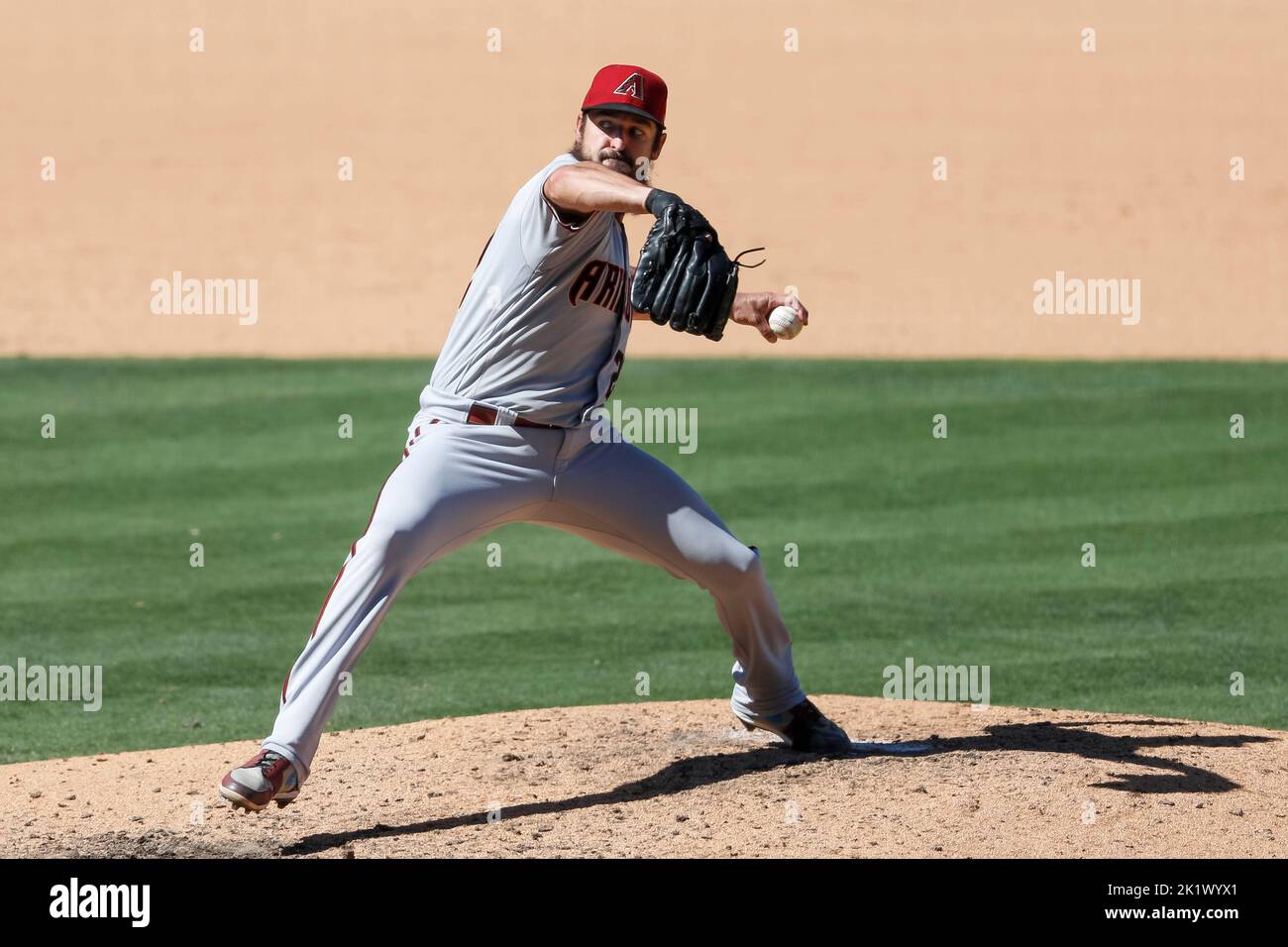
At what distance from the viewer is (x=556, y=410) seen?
15.2 ft

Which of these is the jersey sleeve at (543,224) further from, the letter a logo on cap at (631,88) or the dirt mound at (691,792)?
the dirt mound at (691,792)

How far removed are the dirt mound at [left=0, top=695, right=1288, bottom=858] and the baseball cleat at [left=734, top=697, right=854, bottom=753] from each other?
8cm

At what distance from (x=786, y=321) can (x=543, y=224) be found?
696 millimetres

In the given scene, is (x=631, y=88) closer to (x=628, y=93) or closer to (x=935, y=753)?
(x=628, y=93)

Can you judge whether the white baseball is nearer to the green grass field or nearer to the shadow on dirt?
the shadow on dirt

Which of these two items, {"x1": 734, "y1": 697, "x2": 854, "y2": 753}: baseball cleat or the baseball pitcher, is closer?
the baseball pitcher

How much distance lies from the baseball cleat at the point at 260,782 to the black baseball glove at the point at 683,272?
1.47 meters

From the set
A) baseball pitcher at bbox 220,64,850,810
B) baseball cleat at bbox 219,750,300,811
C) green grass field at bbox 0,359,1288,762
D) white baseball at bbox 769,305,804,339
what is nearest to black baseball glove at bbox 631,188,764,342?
baseball pitcher at bbox 220,64,850,810

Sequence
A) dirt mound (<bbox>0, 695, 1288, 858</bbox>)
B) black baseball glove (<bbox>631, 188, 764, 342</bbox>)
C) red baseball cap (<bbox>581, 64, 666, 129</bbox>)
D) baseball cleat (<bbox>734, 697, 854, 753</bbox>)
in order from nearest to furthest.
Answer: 1. black baseball glove (<bbox>631, 188, 764, 342</bbox>)
2. dirt mound (<bbox>0, 695, 1288, 858</bbox>)
3. red baseball cap (<bbox>581, 64, 666, 129</bbox>)
4. baseball cleat (<bbox>734, 697, 854, 753</bbox>)

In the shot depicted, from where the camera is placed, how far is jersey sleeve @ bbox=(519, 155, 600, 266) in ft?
14.5

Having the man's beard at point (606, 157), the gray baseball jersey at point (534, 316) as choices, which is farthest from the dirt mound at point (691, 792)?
the man's beard at point (606, 157)

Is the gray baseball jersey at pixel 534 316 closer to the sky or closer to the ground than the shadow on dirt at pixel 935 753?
closer to the sky

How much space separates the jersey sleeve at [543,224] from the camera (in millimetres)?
4406

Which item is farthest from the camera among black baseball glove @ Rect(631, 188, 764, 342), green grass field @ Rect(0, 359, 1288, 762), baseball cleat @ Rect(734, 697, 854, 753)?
green grass field @ Rect(0, 359, 1288, 762)
